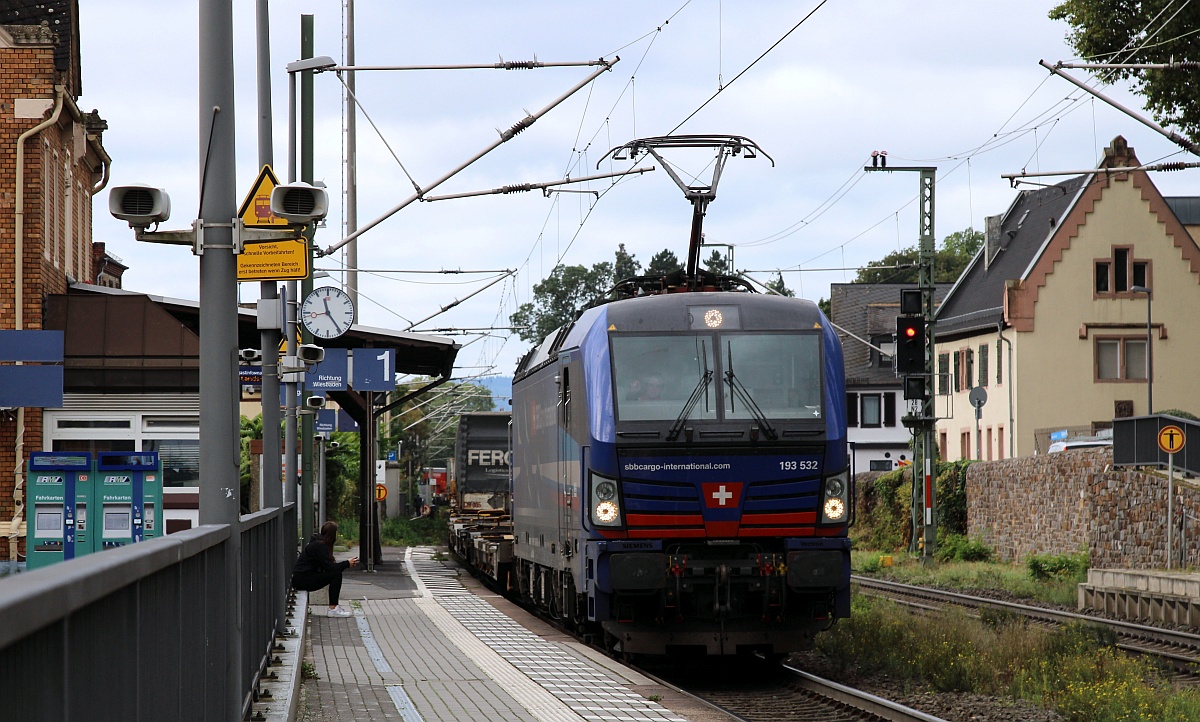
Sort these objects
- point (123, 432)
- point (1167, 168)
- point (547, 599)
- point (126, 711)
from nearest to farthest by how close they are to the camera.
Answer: point (126, 711) < point (547, 599) < point (1167, 168) < point (123, 432)

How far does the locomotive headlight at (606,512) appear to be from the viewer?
44.8 feet

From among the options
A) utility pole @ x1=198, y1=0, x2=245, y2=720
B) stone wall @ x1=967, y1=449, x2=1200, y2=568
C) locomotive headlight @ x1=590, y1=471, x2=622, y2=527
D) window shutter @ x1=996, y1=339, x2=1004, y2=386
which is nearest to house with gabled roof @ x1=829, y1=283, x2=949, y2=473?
window shutter @ x1=996, y1=339, x2=1004, y2=386

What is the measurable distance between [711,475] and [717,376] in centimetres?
103

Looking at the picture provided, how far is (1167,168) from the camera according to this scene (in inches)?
787

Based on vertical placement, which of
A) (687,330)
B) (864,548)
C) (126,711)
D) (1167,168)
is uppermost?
(1167,168)

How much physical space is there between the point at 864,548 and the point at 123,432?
23.1 metres

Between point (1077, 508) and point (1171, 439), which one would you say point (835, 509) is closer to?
point (1171, 439)

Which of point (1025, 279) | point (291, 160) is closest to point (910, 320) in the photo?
point (291, 160)

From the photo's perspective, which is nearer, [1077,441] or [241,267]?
[241,267]

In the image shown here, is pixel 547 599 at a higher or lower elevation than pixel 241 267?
lower

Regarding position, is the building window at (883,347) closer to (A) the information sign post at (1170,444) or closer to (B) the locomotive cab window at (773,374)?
(A) the information sign post at (1170,444)

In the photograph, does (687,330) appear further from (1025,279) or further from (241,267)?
(1025,279)

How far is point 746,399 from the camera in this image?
557 inches

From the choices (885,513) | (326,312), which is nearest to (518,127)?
(326,312)
